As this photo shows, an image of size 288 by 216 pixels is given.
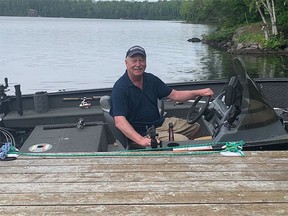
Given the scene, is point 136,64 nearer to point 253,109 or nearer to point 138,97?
point 138,97

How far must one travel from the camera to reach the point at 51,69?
23359mm

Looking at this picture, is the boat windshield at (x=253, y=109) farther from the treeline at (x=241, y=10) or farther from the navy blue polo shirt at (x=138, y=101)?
the treeline at (x=241, y=10)

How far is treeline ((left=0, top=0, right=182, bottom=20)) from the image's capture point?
13550cm

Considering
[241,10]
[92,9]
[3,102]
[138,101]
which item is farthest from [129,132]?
[92,9]

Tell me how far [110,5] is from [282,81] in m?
137

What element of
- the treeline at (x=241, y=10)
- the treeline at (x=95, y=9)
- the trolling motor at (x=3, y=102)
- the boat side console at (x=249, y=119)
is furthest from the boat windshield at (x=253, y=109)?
the treeline at (x=95, y=9)

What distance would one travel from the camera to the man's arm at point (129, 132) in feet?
11.6

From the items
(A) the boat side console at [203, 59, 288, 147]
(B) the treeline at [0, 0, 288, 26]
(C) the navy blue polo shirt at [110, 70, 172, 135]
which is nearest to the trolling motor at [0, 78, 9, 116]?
(C) the navy blue polo shirt at [110, 70, 172, 135]

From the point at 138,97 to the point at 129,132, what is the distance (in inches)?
20.8

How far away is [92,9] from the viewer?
136m

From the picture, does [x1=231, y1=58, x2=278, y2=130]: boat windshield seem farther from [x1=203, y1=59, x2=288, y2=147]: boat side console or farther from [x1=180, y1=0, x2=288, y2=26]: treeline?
[x1=180, y1=0, x2=288, y2=26]: treeline

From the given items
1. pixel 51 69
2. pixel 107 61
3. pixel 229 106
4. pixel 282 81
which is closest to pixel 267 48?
pixel 107 61

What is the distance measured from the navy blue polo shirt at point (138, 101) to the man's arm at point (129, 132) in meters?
0.08

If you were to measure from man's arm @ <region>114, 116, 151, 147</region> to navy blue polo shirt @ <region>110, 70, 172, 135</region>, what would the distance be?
0.27ft
